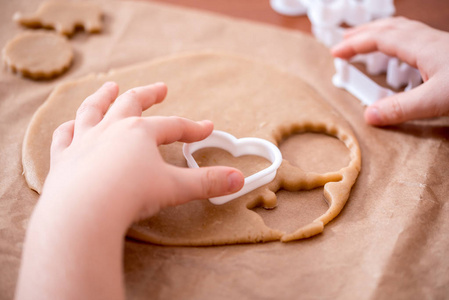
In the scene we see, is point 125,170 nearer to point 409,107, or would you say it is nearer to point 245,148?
point 245,148

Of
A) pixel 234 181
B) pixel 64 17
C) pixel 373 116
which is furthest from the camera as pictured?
pixel 64 17

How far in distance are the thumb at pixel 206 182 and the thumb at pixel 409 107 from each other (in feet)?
1.43

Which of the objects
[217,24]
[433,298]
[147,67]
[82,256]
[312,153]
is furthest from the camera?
[217,24]

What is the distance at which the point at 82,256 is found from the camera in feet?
1.97

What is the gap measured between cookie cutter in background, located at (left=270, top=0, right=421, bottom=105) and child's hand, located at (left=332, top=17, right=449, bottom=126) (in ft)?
0.18

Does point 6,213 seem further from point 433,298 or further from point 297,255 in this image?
point 433,298

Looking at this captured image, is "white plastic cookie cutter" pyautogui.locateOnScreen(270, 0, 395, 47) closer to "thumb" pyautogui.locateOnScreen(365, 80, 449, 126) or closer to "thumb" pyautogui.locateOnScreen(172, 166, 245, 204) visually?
"thumb" pyautogui.locateOnScreen(365, 80, 449, 126)

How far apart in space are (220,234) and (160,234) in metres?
0.10

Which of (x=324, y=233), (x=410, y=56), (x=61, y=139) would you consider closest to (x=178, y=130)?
(x=61, y=139)

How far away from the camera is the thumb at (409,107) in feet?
3.11

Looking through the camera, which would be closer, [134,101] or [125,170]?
[125,170]

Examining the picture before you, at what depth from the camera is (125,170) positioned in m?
0.66

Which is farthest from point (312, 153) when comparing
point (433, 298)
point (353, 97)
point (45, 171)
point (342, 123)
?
point (45, 171)

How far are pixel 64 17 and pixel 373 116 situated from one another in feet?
2.95
